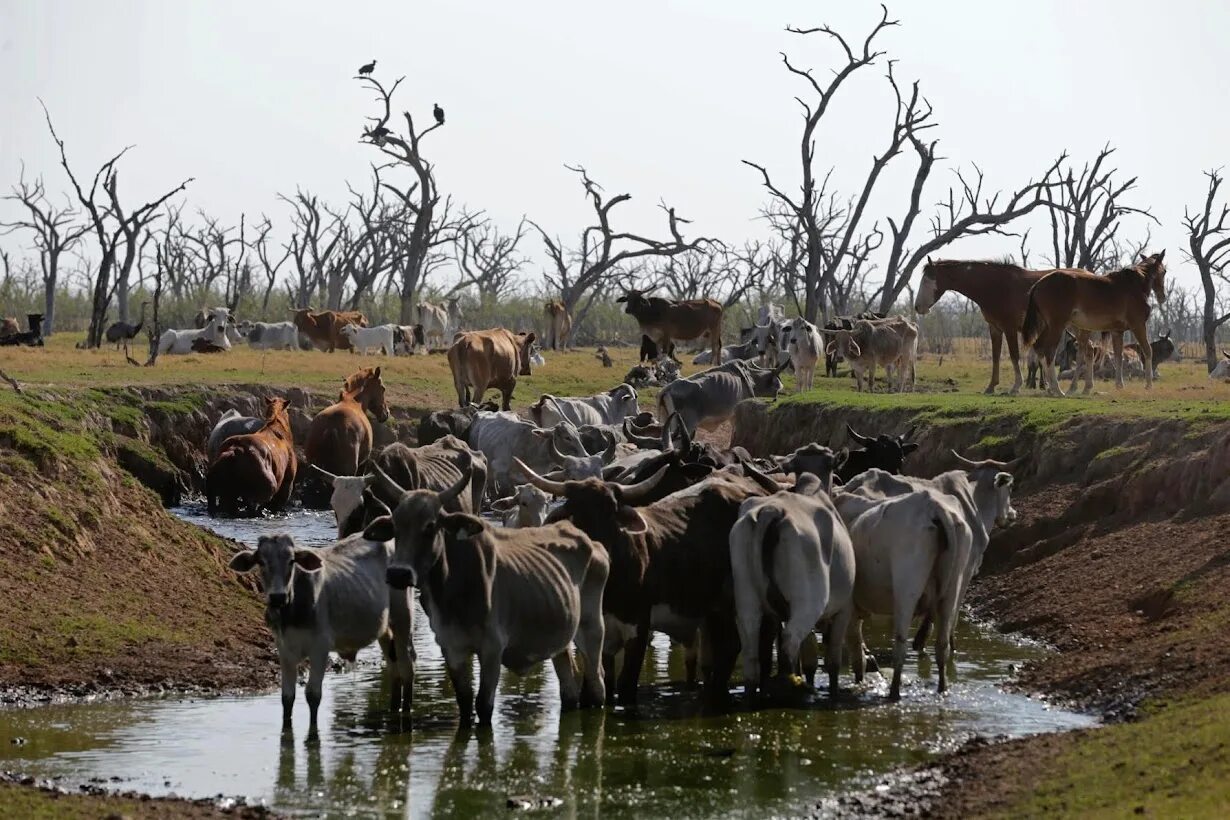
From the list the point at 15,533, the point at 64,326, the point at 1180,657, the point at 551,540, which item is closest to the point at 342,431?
the point at 15,533

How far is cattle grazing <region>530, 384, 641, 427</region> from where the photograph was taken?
26.3 meters

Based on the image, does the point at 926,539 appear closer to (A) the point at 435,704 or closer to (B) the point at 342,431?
(A) the point at 435,704

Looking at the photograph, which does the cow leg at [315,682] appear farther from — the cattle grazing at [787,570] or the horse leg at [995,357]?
the horse leg at [995,357]

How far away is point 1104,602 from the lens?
15258 millimetres

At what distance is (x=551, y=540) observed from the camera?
1181cm

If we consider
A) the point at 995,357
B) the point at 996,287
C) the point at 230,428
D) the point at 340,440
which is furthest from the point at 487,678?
the point at 996,287

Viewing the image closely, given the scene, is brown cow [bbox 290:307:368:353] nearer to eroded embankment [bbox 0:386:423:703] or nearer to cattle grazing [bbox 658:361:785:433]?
cattle grazing [bbox 658:361:785:433]

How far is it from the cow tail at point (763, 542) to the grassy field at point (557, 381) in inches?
323

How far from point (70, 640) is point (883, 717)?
5865 millimetres

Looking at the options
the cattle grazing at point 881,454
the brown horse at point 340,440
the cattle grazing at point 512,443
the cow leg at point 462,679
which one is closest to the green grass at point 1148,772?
the cow leg at point 462,679

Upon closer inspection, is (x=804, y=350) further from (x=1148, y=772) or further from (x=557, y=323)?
(x=1148, y=772)

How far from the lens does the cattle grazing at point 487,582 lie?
35.9 ft

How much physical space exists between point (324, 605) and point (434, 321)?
51.5 meters

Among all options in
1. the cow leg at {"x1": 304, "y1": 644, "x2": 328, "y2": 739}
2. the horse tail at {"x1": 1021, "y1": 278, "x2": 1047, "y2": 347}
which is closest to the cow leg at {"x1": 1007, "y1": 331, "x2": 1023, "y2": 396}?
the horse tail at {"x1": 1021, "y1": 278, "x2": 1047, "y2": 347}
